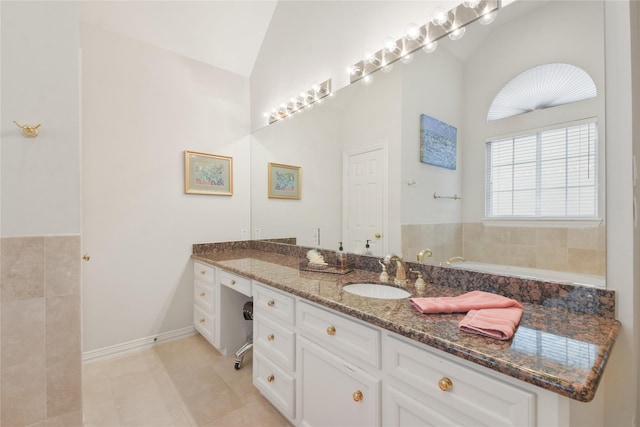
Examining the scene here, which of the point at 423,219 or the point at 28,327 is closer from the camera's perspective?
the point at 28,327

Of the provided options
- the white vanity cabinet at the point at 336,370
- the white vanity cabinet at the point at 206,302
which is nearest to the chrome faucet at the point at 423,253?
the white vanity cabinet at the point at 336,370

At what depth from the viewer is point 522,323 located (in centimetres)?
97

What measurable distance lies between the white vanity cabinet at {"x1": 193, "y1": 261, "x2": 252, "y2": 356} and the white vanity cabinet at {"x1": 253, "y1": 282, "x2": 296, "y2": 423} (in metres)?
0.51

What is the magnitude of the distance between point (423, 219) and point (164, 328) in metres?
2.44

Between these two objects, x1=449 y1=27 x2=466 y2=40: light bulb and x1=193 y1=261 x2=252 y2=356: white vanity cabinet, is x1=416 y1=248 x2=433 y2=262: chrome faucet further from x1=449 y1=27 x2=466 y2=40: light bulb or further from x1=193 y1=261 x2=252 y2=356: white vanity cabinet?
x1=193 y1=261 x2=252 y2=356: white vanity cabinet

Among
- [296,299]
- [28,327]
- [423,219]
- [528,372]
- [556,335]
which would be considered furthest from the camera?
[423,219]

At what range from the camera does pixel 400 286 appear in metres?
1.51

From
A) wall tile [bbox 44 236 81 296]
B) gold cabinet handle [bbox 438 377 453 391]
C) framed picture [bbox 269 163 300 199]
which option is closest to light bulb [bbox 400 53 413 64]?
framed picture [bbox 269 163 300 199]

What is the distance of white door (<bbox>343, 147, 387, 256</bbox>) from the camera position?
1.86m

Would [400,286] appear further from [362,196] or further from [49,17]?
[49,17]

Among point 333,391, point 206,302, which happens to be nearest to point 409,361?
point 333,391

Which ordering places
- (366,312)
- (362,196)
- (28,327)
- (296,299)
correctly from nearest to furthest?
(366,312) < (28,327) < (296,299) < (362,196)

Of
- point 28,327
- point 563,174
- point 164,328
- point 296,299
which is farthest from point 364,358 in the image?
point 164,328

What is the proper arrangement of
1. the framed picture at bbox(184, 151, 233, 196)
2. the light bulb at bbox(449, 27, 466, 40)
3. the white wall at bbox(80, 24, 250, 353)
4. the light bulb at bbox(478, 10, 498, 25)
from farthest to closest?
the framed picture at bbox(184, 151, 233, 196) → the white wall at bbox(80, 24, 250, 353) → the light bulb at bbox(449, 27, 466, 40) → the light bulb at bbox(478, 10, 498, 25)
